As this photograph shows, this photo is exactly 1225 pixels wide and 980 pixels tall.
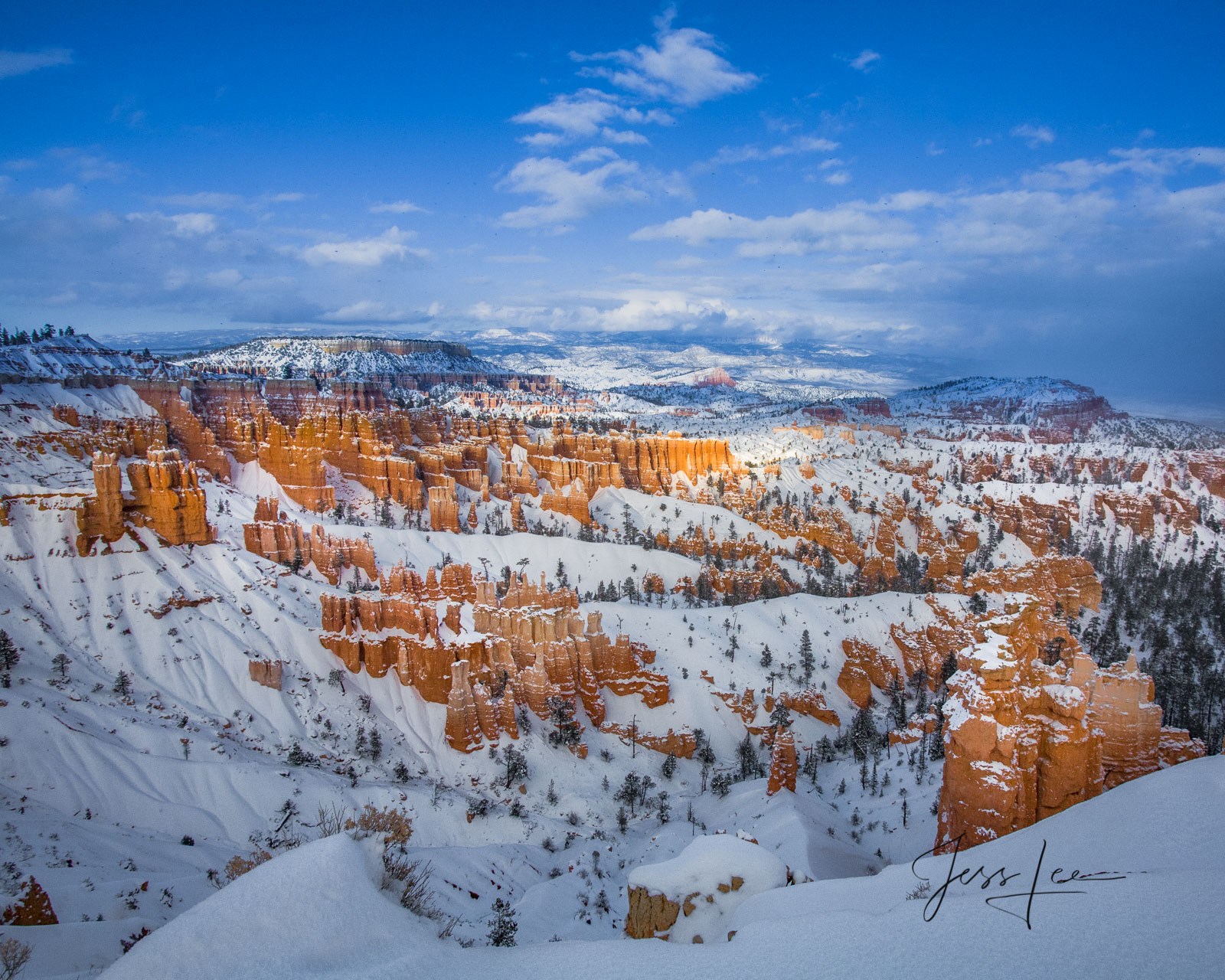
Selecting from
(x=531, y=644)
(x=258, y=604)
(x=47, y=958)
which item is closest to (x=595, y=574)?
(x=531, y=644)

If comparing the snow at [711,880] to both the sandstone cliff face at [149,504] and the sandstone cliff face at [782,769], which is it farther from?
the sandstone cliff face at [149,504]

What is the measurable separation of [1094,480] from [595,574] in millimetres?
88796

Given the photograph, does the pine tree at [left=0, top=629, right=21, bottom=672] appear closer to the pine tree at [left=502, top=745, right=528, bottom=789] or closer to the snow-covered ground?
the snow-covered ground

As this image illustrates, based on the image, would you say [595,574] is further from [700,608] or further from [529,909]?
[529,909]

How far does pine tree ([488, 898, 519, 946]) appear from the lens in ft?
49.8

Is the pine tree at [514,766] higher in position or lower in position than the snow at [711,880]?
lower

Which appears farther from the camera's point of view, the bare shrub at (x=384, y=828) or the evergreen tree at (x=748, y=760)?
the evergreen tree at (x=748, y=760)

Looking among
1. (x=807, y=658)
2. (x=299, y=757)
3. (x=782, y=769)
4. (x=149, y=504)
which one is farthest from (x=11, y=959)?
(x=807, y=658)

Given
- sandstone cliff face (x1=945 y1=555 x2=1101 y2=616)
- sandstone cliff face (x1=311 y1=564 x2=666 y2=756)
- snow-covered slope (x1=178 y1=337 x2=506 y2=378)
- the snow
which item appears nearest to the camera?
the snow

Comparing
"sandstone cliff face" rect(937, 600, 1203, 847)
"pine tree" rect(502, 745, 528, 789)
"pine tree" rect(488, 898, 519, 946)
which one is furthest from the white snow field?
"pine tree" rect(502, 745, 528, 789)

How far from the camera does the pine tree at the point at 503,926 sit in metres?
15.2

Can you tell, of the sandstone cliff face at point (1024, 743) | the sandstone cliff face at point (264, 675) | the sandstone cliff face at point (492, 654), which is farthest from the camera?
the sandstone cliff face at point (492, 654)

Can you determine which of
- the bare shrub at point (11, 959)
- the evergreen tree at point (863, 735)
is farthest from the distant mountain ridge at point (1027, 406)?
the bare shrub at point (11, 959)

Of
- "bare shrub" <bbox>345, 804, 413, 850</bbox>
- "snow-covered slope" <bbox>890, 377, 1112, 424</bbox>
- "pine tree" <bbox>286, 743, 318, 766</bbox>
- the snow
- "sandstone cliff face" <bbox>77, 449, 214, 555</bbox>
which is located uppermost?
"snow-covered slope" <bbox>890, 377, 1112, 424</bbox>
